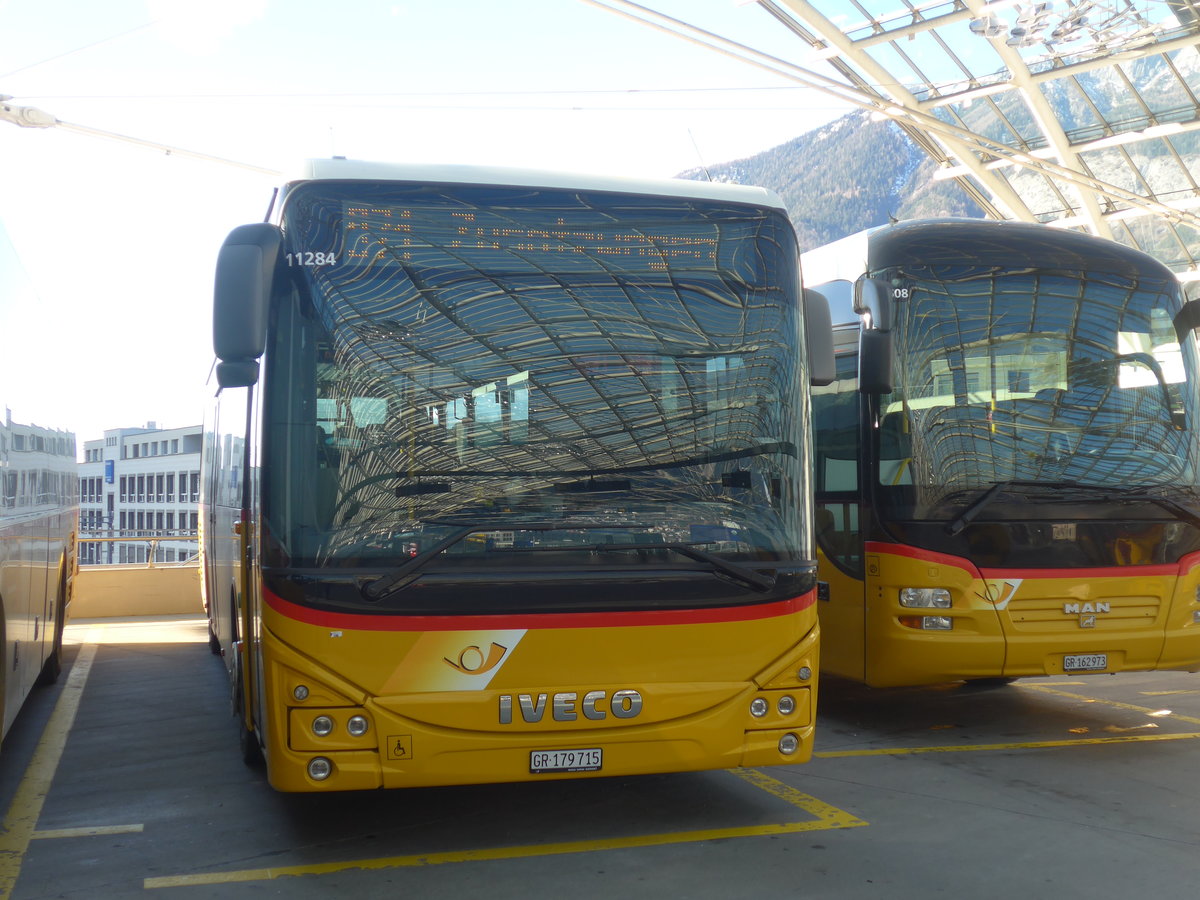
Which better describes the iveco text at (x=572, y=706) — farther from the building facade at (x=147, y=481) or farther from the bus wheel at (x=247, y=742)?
the building facade at (x=147, y=481)

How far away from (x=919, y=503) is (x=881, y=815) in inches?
91.6

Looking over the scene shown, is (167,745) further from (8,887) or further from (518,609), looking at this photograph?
(518,609)

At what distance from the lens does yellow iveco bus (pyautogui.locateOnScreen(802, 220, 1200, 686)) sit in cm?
812

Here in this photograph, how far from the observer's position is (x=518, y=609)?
219 inches

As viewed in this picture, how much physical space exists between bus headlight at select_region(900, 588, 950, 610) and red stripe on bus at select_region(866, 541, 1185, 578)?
187 mm

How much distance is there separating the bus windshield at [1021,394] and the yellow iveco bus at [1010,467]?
0.01 meters

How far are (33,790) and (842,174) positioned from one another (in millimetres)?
129621

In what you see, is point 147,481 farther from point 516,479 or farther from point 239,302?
point 516,479

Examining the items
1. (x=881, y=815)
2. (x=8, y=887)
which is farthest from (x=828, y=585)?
(x=8, y=887)

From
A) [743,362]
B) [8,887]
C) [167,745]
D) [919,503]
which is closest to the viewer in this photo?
[8,887]

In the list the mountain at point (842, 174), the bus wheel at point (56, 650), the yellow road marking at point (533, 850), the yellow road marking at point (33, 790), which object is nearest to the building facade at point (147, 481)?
the bus wheel at point (56, 650)

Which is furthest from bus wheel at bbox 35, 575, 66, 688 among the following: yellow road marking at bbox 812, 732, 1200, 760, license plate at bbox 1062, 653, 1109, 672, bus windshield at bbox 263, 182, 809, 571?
license plate at bbox 1062, 653, 1109, 672

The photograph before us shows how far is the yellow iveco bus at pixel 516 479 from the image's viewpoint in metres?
5.44

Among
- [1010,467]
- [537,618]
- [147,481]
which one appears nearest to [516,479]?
[537,618]
